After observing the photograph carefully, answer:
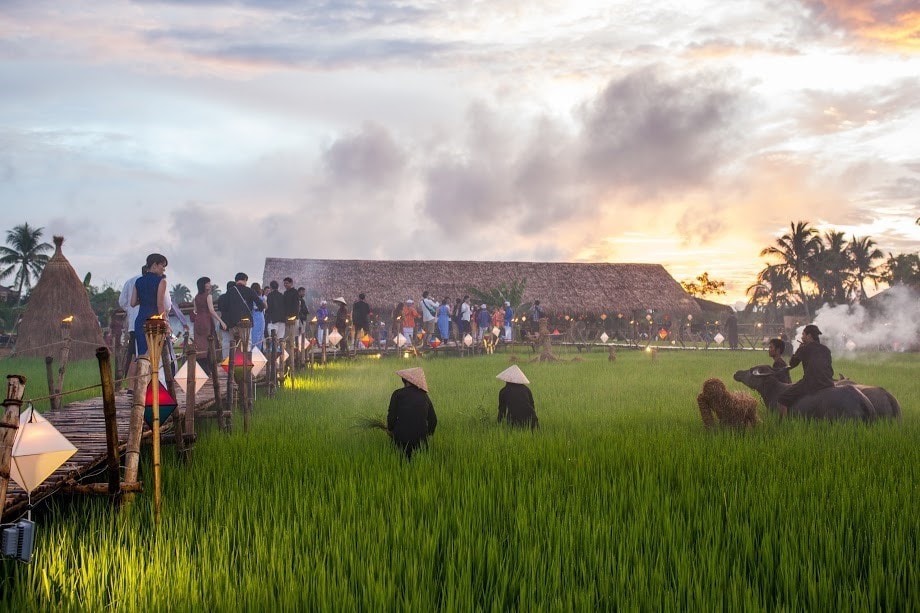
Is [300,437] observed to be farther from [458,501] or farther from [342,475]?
[458,501]

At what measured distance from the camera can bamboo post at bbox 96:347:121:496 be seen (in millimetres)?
4029

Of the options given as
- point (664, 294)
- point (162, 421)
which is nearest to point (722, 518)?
point (162, 421)

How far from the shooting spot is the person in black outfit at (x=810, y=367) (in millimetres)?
8414

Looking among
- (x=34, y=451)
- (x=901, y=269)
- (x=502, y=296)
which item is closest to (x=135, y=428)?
(x=34, y=451)

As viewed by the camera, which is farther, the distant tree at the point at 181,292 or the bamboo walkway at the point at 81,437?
the distant tree at the point at 181,292

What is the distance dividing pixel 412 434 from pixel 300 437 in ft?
4.97

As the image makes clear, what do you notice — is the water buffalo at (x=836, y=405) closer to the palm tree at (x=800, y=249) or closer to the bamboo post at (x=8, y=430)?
the bamboo post at (x=8, y=430)

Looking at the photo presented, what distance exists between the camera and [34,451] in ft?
12.0

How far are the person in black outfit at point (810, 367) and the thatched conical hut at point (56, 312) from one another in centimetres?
1736

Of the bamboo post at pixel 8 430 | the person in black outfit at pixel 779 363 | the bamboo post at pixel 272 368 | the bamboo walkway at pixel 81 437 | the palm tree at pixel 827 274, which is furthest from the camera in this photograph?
the palm tree at pixel 827 274

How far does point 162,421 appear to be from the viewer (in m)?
6.24

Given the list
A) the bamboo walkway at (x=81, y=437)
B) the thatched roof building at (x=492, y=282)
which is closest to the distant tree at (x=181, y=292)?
the thatched roof building at (x=492, y=282)

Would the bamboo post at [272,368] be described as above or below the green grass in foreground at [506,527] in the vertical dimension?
above

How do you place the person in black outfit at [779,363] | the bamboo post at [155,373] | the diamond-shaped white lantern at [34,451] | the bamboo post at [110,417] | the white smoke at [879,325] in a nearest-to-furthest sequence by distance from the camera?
the diamond-shaped white lantern at [34,451], the bamboo post at [110,417], the bamboo post at [155,373], the person in black outfit at [779,363], the white smoke at [879,325]
